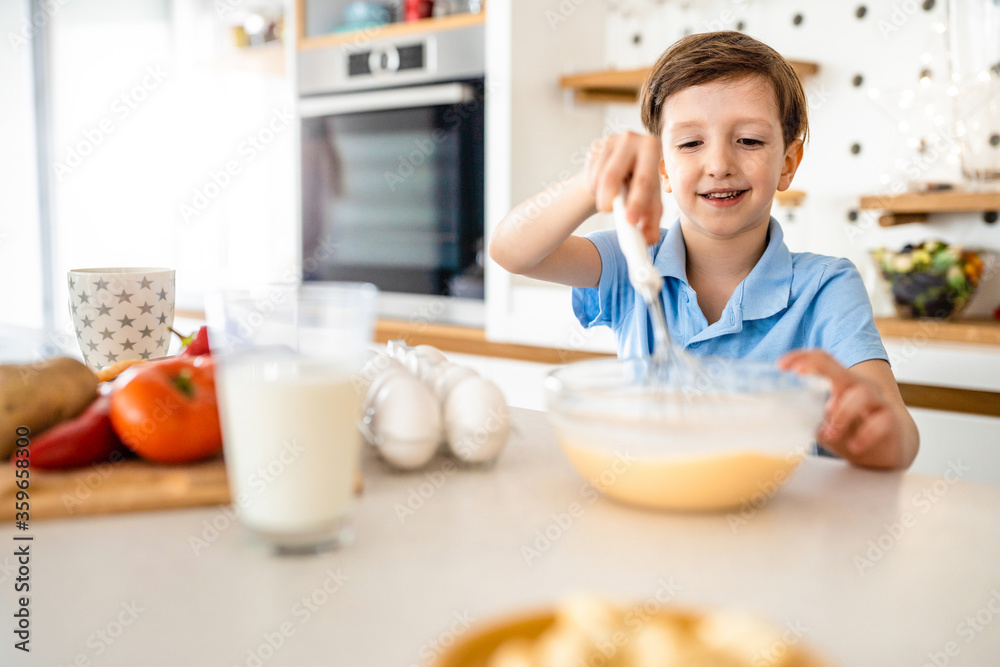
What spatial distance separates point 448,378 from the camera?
0.66 metres

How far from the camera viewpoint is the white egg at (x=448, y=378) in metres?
0.65

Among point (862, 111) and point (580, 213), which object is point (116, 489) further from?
point (862, 111)

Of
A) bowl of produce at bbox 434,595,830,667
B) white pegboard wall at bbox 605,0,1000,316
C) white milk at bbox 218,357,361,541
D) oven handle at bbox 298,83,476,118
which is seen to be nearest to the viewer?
bowl of produce at bbox 434,595,830,667

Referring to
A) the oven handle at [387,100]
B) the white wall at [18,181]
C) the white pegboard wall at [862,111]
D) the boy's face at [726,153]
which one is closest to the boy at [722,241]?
the boy's face at [726,153]

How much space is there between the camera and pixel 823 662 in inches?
12.6

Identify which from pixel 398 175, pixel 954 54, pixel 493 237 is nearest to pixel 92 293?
pixel 493 237

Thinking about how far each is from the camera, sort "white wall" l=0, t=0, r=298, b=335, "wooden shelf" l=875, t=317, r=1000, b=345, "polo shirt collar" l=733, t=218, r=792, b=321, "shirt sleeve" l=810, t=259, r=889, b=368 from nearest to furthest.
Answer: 1. "shirt sleeve" l=810, t=259, r=889, b=368
2. "polo shirt collar" l=733, t=218, r=792, b=321
3. "wooden shelf" l=875, t=317, r=1000, b=345
4. "white wall" l=0, t=0, r=298, b=335

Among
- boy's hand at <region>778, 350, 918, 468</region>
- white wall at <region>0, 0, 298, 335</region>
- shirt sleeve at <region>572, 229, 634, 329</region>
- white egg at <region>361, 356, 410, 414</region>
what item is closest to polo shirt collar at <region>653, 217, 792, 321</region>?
shirt sleeve at <region>572, 229, 634, 329</region>

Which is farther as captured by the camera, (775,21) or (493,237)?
(775,21)

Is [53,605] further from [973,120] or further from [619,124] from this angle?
[619,124]

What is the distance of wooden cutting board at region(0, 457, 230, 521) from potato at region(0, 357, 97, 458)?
0.04 m

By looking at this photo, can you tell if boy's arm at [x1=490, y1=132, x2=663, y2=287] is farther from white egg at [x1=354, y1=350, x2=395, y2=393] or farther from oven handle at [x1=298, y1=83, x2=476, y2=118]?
oven handle at [x1=298, y1=83, x2=476, y2=118]

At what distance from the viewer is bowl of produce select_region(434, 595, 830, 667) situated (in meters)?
0.32

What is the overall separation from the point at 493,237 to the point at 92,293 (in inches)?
20.1
